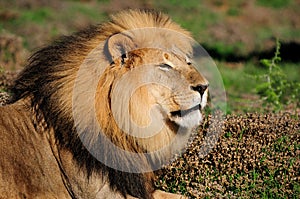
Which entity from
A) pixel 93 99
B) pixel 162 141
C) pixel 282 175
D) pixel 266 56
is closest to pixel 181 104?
pixel 162 141

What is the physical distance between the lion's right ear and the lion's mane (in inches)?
1.5

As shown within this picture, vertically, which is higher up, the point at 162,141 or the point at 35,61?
the point at 35,61

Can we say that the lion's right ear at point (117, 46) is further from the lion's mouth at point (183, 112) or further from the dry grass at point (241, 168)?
the dry grass at point (241, 168)

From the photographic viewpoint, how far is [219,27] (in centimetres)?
1862

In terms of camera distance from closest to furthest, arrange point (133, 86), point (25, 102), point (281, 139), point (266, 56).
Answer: point (133, 86) < point (25, 102) < point (281, 139) < point (266, 56)

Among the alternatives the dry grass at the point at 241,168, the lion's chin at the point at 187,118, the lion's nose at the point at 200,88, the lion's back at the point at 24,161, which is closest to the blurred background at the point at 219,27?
the dry grass at the point at 241,168

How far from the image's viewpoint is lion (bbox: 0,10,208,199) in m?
4.29

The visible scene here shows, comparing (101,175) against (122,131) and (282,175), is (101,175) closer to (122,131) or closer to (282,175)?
(122,131)

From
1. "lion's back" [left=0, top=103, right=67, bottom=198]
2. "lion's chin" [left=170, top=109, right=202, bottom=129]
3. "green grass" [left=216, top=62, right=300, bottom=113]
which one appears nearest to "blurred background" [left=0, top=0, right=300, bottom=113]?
"green grass" [left=216, top=62, right=300, bottom=113]

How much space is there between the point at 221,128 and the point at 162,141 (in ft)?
4.04

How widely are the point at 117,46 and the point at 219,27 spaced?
576 inches

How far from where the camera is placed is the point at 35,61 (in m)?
4.78

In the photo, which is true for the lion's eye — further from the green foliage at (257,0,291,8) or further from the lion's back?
the green foliage at (257,0,291,8)

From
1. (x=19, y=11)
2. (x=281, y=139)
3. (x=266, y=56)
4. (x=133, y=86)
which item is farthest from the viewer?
(x=19, y=11)
